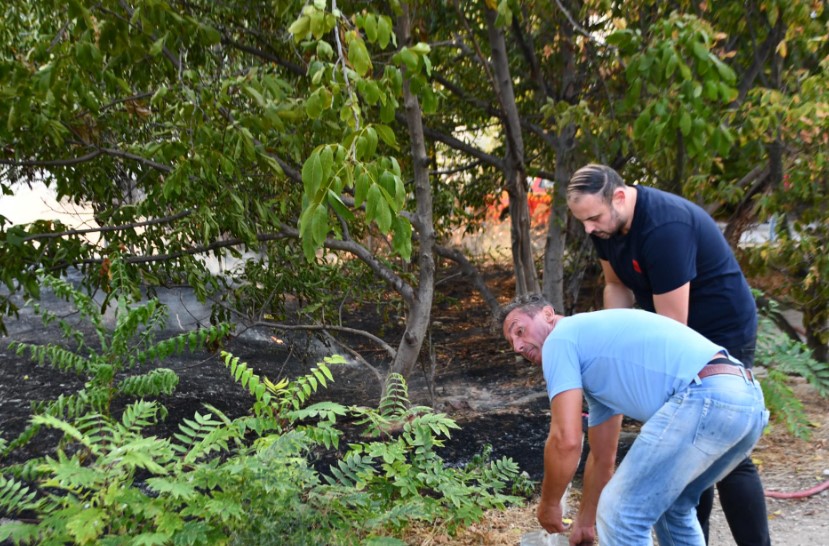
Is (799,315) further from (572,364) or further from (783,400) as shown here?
(572,364)

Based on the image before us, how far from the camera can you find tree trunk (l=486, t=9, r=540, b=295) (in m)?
6.39

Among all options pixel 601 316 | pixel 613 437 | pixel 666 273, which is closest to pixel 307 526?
pixel 613 437

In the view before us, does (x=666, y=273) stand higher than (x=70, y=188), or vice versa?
(x=70, y=188)

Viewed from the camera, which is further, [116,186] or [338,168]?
[116,186]

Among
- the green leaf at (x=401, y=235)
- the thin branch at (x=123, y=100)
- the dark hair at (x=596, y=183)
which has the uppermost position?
the thin branch at (x=123, y=100)

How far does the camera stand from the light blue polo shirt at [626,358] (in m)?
2.62

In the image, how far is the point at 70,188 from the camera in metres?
6.12

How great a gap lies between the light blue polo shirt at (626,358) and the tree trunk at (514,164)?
399 cm

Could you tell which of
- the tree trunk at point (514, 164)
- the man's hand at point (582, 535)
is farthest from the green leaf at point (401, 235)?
the tree trunk at point (514, 164)

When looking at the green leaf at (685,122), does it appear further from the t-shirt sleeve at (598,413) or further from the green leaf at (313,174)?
the green leaf at (313,174)

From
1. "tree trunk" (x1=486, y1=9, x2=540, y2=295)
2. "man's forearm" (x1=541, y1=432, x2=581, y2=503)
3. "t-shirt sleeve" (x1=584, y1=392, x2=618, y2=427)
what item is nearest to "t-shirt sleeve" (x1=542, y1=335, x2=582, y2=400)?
"man's forearm" (x1=541, y1=432, x2=581, y2=503)

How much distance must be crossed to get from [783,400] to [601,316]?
2541mm

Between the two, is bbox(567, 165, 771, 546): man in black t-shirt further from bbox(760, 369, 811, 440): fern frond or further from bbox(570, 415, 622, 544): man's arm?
bbox(760, 369, 811, 440): fern frond

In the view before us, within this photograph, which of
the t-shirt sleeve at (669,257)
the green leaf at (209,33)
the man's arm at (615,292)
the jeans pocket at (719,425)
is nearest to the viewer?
the jeans pocket at (719,425)
